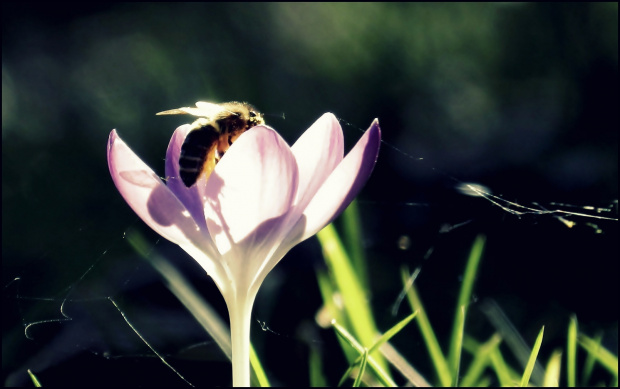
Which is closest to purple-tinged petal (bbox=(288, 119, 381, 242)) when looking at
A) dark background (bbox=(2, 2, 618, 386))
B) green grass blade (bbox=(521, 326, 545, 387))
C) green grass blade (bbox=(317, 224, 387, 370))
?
green grass blade (bbox=(521, 326, 545, 387))

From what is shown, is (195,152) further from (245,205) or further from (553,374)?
(553,374)

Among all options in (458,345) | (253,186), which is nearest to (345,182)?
(253,186)

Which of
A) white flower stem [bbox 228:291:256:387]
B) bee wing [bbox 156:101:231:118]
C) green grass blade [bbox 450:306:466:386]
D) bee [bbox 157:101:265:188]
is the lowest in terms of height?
green grass blade [bbox 450:306:466:386]

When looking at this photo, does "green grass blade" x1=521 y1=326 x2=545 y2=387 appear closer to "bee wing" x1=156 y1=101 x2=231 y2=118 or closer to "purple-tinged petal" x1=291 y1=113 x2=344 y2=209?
"purple-tinged petal" x1=291 y1=113 x2=344 y2=209

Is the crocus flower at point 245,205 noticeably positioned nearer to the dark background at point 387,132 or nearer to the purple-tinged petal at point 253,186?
the purple-tinged petal at point 253,186

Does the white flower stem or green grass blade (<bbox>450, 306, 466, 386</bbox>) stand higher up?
the white flower stem

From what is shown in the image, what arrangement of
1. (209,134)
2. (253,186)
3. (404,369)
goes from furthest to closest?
1. (404,369)
2. (209,134)
3. (253,186)

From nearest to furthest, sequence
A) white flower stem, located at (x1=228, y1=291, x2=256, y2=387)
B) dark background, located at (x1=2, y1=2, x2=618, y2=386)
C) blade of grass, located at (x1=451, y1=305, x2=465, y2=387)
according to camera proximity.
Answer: white flower stem, located at (x1=228, y1=291, x2=256, y2=387) → blade of grass, located at (x1=451, y1=305, x2=465, y2=387) → dark background, located at (x1=2, y1=2, x2=618, y2=386)
